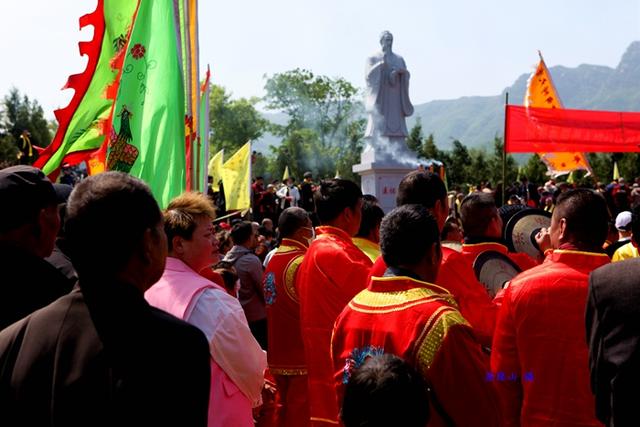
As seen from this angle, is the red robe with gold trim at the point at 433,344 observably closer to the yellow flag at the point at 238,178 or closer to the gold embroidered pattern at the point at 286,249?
the gold embroidered pattern at the point at 286,249

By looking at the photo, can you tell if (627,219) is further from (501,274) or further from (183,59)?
(183,59)

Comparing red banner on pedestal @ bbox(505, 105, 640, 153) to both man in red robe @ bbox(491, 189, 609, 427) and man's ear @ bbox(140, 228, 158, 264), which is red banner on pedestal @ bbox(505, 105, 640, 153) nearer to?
man in red robe @ bbox(491, 189, 609, 427)

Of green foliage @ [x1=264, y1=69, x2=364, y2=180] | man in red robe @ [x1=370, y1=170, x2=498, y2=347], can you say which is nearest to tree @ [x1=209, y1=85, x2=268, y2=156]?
green foliage @ [x1=264, y1=69, x2=364, y2=180]

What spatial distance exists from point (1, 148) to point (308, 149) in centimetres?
2458

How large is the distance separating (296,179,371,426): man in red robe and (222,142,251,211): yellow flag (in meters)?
8.86

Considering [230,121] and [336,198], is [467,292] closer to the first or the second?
[336,198]

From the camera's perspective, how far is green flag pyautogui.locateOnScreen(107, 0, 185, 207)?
5180 mm

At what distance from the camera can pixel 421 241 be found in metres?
2.78

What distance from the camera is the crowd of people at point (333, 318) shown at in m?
1.85

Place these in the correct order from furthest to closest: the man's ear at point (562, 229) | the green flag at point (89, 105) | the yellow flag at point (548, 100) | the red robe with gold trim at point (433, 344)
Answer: the yellow flag at point (548, 100) < the green flag at point (89, 105) < the man's ear at point (562, 229) < the red robe with gold trim at point (433, 344)

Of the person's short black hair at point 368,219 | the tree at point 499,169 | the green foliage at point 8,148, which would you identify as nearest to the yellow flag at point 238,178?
the person's short black hair at point 368,219

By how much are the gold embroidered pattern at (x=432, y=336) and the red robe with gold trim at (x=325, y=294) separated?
57.4 inches

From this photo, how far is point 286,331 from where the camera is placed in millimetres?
5449

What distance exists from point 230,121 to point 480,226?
6161 cm
